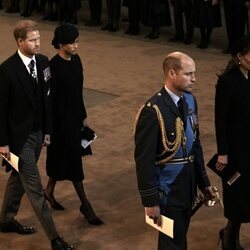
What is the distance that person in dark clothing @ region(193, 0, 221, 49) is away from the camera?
36.0ft

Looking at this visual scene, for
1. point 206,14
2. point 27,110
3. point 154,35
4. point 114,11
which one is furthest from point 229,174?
point 114,11

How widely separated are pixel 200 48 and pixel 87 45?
1.83m

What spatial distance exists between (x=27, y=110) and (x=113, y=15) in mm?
7925

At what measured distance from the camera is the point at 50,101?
16.5ft

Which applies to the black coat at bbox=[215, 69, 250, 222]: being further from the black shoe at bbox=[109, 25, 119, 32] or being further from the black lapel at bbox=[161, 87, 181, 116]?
the black shoe at bbox=[109, 25, 119, 32]

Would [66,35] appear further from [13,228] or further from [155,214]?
[155,214]

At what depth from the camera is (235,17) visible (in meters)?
10.8

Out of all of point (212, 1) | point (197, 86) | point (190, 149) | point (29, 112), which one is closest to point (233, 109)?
point (190, 149)

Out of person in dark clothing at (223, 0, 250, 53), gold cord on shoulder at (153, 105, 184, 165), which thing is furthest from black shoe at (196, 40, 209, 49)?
gold cord on shoulder at (153, 105, 184, 165)

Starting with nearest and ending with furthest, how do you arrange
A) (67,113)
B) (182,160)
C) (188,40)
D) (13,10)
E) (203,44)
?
(182,160) < (67,113) < (203,44) < (188,40) < (13,10)

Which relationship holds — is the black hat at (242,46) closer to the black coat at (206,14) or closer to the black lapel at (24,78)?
the black lapel at (24,78)

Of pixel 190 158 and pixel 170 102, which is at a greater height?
pixel 170 102

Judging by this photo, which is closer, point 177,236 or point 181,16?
point 177,236

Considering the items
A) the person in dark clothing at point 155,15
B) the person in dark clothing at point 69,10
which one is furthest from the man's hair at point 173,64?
the person in dark clothing at point 69,10
